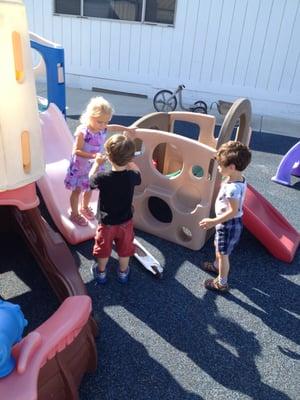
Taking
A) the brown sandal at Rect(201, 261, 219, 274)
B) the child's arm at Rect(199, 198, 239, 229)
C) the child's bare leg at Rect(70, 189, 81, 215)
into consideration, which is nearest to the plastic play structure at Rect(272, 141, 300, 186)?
Result: the brown sandal at Rect(201, 261, 219, 274)

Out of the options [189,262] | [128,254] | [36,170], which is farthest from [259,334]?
[36,170]

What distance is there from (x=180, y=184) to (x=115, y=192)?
0.90 meters

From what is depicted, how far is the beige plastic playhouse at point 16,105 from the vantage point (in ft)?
6.14

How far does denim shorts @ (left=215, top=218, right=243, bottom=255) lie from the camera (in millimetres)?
2582

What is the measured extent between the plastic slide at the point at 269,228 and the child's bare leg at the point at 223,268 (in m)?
0.63

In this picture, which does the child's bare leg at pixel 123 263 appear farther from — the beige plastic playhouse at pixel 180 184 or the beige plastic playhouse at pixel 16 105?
the beige plastic playhouse at pixel 16 105

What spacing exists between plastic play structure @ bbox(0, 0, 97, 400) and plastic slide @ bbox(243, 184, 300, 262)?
1.56 metres

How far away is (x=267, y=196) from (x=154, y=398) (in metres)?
2.98

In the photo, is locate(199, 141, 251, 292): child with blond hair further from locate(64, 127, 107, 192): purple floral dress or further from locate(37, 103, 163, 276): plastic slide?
locate(64, 127, 107, 192): purple floral dress

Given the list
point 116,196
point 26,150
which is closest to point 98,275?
point 116,196

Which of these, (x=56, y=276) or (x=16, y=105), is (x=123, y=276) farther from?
(x=16, y=105)

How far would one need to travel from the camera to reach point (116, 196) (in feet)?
7.92

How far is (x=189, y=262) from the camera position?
10.1 feet

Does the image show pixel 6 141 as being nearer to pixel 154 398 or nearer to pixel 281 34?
pixel 154 398
